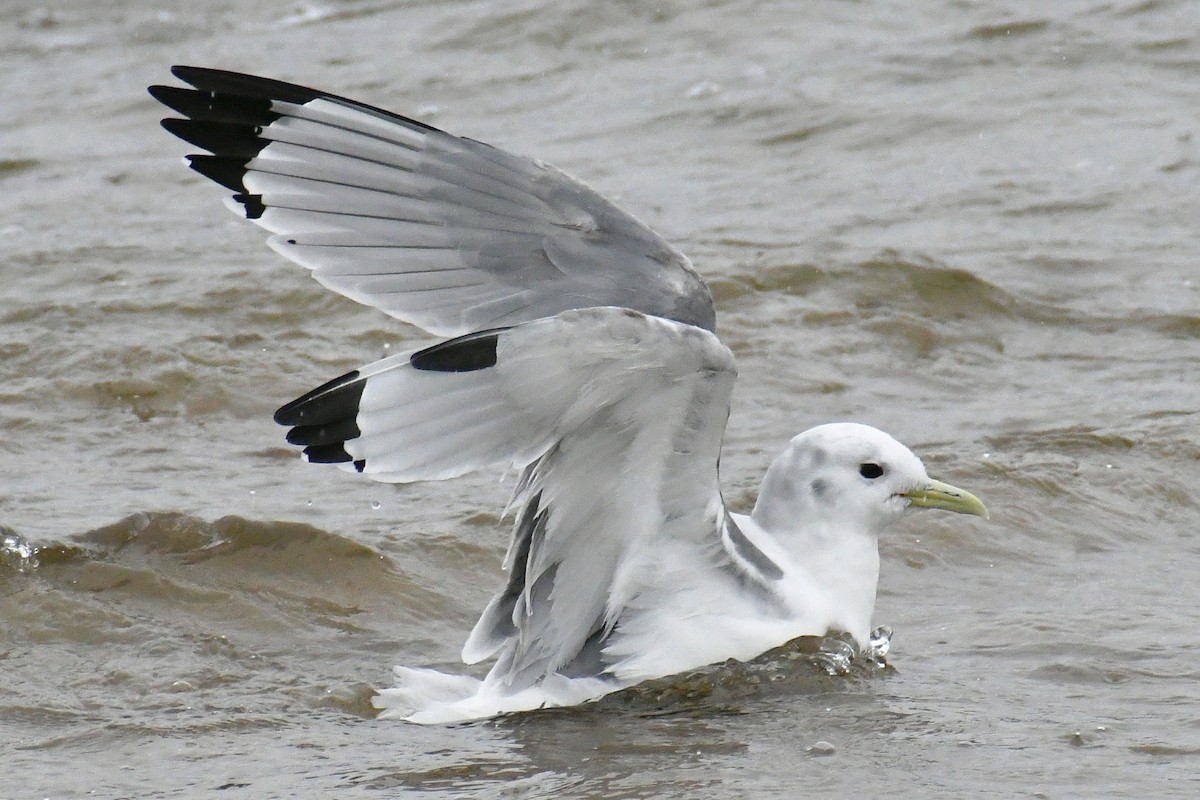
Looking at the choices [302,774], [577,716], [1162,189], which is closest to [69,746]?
[302,774]

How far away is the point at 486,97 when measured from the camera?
10.7m

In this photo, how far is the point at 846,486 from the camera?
474cm

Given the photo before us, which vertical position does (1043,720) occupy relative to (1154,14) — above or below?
below

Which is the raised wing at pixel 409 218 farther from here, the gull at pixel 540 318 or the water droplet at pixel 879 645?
the water droplet at pixel 879 645

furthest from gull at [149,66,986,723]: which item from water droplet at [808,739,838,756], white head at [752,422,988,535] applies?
water droplet at [808,739,838,756]

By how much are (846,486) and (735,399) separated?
76.8 inches

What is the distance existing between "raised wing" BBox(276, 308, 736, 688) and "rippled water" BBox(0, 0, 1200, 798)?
0.30m

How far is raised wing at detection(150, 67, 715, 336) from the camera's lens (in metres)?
4.31

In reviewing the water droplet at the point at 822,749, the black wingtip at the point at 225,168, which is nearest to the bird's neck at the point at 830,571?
the water droplet at the point at 822,749

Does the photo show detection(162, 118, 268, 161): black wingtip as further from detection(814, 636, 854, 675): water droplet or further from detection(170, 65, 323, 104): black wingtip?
detection(814, 636, 854, 675): water droplet

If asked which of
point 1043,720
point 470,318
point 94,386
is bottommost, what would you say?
point 1043,720

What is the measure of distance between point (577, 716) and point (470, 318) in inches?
38.2

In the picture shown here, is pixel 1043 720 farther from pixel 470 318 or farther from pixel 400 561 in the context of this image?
pixel 400 561

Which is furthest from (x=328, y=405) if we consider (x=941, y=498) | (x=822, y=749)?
(x=941, y=498)
